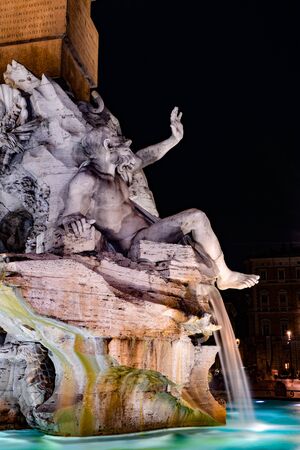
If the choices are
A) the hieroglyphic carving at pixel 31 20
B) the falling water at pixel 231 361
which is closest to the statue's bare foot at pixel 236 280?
the falling water at pixel 231 361

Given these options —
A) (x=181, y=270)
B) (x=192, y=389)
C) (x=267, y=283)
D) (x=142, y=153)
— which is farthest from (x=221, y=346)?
(x=267, y=283)

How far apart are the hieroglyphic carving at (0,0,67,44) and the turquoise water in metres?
6.05

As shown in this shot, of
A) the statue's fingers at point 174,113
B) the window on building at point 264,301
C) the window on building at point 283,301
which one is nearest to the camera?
the statue's fingers at point 174,113

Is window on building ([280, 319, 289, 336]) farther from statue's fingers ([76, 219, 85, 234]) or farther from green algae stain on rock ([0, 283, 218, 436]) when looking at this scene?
statue's fingers ([76, 219, 85, 234])

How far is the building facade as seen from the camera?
4341 centimetres

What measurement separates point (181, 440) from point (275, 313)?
40.0 m

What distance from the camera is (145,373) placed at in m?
6.16

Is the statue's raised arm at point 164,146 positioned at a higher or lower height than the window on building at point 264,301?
lower

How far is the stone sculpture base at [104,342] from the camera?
558 centimetres

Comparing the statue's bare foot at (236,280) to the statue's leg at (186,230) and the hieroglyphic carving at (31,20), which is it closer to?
the statue's leg at (186,230)

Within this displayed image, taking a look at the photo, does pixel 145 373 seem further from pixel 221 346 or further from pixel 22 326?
pixel 221 346

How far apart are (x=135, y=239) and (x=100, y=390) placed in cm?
201

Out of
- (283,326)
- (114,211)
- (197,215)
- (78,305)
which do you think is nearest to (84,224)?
(114,211)

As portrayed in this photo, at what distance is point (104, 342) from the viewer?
228 inches
